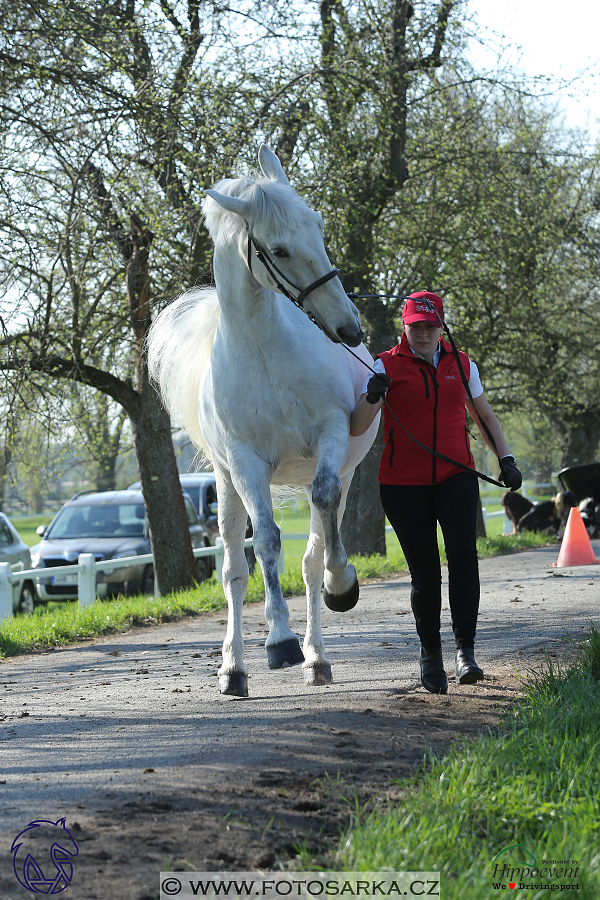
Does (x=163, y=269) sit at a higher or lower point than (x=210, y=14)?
lower

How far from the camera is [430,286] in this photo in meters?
13.8

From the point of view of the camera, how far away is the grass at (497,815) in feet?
7.96

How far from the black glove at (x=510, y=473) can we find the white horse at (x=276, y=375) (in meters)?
0.92

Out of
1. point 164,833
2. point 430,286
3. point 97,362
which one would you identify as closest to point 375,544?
point 430,286

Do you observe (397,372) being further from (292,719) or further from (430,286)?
(430,286)

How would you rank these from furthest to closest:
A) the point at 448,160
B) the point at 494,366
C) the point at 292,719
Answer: the point at 494,366
the point at 448,160
the point at 292,719

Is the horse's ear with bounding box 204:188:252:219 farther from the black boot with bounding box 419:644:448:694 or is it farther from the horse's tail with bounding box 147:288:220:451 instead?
the black boot with bounding box 419:644:448:694

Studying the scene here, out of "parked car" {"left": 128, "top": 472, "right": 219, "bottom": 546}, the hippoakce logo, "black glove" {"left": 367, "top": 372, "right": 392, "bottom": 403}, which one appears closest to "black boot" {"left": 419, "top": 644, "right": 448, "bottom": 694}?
"black glove" {"left": 367, "top": 372, "right": 392, "bottom": 403}

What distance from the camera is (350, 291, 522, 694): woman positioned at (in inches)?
185

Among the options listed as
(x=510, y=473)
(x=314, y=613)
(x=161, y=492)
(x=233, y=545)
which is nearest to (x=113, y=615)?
(x=161, y=492)

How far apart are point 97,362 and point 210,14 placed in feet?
15.5

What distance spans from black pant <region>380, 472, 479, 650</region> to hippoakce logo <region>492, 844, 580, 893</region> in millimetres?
2240

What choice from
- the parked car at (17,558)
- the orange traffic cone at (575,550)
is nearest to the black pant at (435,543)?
the orange traffic cone at (575,550)

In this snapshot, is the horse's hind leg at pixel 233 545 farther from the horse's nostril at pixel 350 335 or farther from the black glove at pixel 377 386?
the horse's nostril at pixel 350 335
